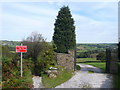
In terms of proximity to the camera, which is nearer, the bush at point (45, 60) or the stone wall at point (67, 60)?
the bush at point (45, 60)

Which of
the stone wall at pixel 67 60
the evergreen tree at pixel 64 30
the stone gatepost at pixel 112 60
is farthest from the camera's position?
the evergreen tree at pixel 64 30

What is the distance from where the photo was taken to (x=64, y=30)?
18.2 m

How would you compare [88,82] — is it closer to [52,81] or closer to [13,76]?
[52,81]

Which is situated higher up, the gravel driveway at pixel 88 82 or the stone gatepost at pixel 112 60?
the stone gatepost at pixel 112 60

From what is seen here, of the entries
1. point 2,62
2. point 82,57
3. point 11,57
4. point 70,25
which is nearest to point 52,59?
point 11,57

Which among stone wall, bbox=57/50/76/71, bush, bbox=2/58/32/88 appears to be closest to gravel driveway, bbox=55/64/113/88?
bush, bbox=2/58/32/88

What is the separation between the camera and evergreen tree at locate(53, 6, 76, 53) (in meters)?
18.0

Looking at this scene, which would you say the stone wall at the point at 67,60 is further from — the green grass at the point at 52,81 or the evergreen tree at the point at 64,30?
the evergreen tree at the point at 64,30

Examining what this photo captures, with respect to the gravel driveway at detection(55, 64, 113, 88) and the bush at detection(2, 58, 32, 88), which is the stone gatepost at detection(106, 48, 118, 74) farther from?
the bush at detection(2, 58, 32, 88)

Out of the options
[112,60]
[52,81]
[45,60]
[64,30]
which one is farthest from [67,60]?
[52,81]

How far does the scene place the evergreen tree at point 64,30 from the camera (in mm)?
18047

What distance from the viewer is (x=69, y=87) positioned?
8.95 m

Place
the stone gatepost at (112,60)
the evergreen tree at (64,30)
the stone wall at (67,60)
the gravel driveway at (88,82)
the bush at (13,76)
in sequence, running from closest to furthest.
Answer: the bush at (13,76) → the gravel driveway at (88,82) → the stone gatepost at (112,60) → the stone wall at (67,60) → the evergreen tree at (64,30)

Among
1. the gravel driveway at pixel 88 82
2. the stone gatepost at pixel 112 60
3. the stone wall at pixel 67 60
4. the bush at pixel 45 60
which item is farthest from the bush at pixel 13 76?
the stone gatepost at pixel 112 60
